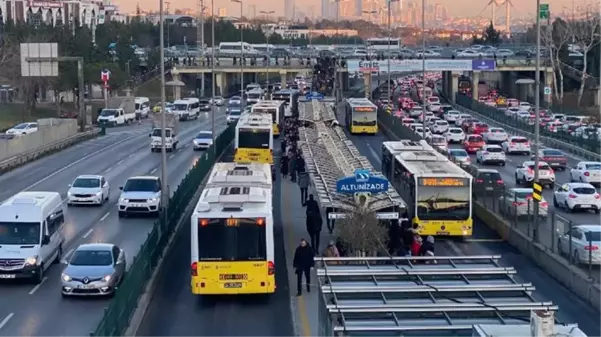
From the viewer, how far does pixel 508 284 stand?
37.9 feet

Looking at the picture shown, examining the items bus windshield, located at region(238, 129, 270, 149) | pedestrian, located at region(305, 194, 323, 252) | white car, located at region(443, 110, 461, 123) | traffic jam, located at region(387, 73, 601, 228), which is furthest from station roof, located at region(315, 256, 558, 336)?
white car, located at region(443, 110, 461, 123)

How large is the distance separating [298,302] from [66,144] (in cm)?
4525

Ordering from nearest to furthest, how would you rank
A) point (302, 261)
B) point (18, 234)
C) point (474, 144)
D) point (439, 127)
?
point (302, 261)
point (18, 234)
point (474, 144)
point (439, 127)

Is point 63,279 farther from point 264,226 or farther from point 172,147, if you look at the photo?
point 172,147

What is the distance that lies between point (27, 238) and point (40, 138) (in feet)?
121

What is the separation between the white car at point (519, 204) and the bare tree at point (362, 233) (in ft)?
22.7

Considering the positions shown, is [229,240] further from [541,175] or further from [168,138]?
[168,138]

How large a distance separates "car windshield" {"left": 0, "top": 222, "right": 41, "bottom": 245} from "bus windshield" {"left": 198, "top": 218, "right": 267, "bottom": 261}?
5.46m

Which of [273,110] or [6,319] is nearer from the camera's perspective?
[6,319]

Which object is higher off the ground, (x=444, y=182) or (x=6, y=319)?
(x=444, y=182)

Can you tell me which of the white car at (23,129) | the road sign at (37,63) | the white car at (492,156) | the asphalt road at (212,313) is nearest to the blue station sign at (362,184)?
the asphalt road at (212,313)

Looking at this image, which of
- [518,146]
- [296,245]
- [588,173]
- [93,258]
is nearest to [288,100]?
[518,146]

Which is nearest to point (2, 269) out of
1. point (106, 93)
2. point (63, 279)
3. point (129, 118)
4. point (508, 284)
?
point (63, 279)

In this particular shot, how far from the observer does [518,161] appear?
2286 inches
